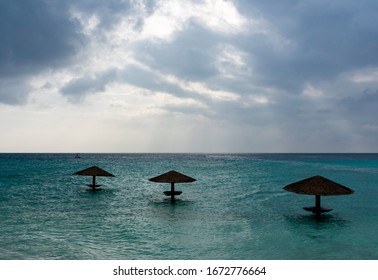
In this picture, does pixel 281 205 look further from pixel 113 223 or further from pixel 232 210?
pixel 113 223

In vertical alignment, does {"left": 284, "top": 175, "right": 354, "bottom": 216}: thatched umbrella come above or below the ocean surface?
above

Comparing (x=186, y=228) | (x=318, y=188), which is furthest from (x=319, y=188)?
(x=186, y=228)

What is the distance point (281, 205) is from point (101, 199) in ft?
42.4

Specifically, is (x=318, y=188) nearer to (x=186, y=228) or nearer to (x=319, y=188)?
(x=319, y=188)

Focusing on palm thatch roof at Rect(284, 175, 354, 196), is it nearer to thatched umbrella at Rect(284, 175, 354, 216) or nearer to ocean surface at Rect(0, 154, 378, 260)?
thatched umbrella at Rect(284, 175, 354, 216)

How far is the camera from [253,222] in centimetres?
1725

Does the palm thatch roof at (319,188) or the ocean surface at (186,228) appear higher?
the palm thatch roof at (319,188)

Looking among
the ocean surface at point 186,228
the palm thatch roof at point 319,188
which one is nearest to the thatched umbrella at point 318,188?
the palm thatch roof at point 319,188

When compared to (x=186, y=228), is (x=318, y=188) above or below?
above

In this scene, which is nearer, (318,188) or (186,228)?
(186,228)

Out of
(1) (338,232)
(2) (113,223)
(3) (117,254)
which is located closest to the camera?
(3) (117,254)

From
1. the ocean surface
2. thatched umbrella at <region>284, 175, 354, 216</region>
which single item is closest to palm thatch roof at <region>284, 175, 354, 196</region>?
thatched umbrella at <region>284, 175, 354, 216</region>

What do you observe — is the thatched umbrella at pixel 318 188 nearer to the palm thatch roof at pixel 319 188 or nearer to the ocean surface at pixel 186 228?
the palm thatch roof at pixel 319 188
